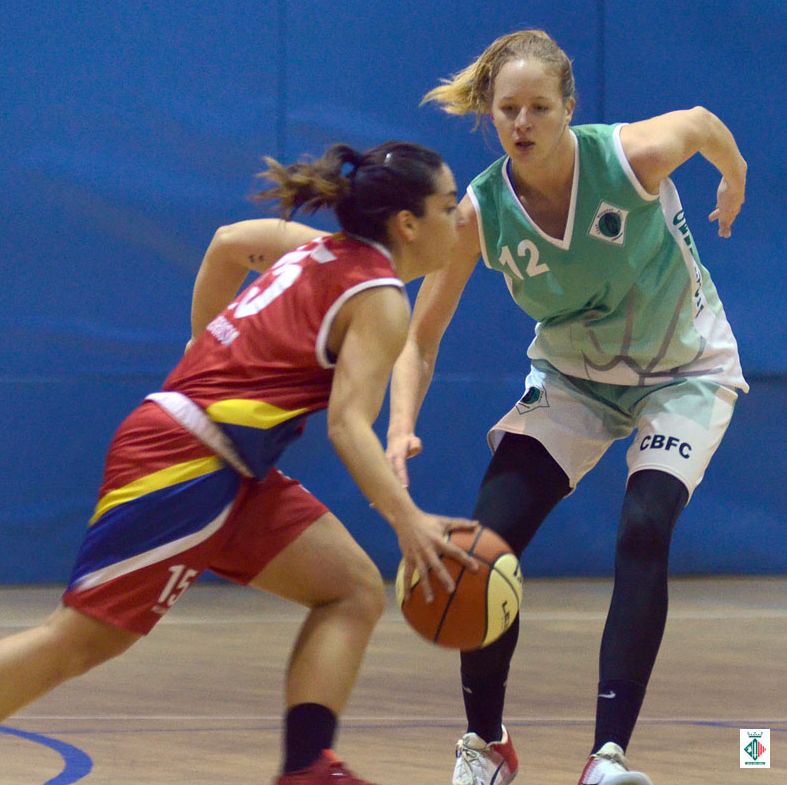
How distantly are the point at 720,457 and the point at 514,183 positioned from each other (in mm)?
3509

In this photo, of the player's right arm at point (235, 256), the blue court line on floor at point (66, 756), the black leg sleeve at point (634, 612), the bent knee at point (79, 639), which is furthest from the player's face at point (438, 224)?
the blue court line on floor at point (66, 756)

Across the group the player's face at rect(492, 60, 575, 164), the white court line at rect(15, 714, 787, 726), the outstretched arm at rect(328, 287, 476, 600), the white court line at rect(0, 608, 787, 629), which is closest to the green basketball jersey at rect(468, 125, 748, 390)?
the player's face at rect(492, 60, 575, 164)

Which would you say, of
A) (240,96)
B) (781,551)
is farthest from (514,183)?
(781,551)

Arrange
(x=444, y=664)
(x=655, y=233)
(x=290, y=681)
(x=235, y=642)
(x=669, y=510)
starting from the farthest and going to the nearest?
(x=235, y=642)
(x=444, y=664)
(x=655, y=233)
(x=669, y=510)
(x=290, y=681)

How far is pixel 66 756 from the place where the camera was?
349 cm

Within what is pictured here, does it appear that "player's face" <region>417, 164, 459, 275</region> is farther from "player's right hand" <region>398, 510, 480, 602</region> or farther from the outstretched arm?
"player's right hand" <region>398, 510, 480, 602</region>

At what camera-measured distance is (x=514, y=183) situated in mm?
3418

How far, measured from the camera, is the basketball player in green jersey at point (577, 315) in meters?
3.23

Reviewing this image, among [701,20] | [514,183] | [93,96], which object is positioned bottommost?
[514,183]

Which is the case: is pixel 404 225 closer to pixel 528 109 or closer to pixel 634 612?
pixel 528 109

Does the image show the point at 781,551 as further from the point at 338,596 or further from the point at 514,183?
the point at 338,596

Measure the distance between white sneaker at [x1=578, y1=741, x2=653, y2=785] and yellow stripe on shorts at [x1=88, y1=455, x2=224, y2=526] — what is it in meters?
0.99

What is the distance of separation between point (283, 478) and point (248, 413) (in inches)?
8.8

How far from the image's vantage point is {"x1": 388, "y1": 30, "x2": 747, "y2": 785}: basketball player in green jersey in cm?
323
